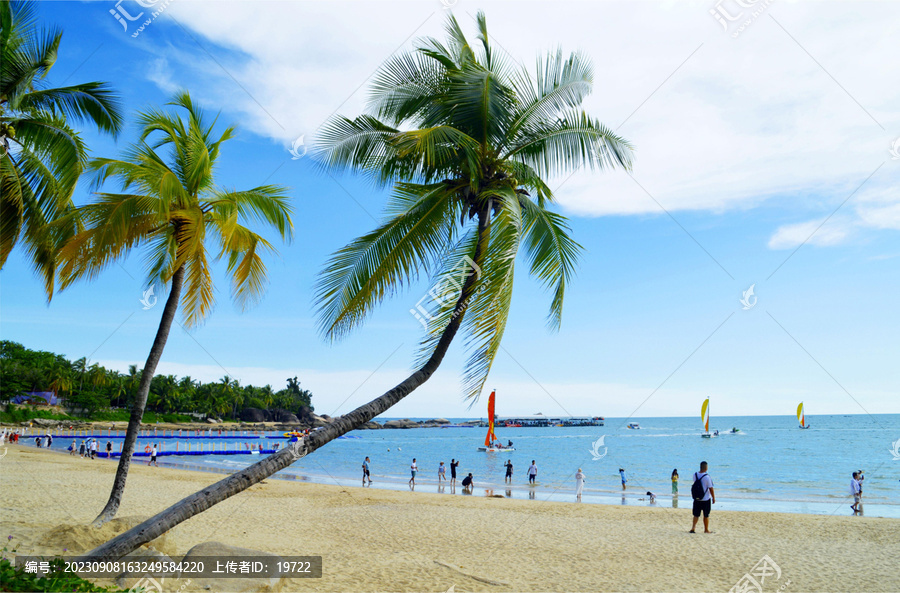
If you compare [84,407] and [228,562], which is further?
[84,407]

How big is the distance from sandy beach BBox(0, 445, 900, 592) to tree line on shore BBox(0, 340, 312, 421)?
6129cm

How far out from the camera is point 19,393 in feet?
235

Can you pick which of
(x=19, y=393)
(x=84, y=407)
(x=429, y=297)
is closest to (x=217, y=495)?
(x=429, y=297)

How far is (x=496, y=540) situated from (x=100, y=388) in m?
90.3

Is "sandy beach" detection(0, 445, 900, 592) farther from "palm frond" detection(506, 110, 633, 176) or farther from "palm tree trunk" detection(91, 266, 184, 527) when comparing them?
"palm frond" detection(506, 110, 633, 176)

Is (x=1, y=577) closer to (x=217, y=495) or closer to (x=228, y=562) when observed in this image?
(x=217, y=495)

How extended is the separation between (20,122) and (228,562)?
729 centimetres

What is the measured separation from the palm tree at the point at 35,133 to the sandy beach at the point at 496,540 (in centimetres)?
504

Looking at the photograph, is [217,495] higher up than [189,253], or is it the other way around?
[189,253]

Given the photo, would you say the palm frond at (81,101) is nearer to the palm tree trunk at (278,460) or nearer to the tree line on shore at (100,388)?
the palm tree trunk at (278,460)

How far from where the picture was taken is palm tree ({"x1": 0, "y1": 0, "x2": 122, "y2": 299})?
8258 mm

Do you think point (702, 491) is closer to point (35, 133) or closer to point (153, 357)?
point (153, 357)

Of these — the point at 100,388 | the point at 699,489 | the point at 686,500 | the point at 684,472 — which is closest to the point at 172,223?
the point at 699,489

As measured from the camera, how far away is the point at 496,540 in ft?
40.1
